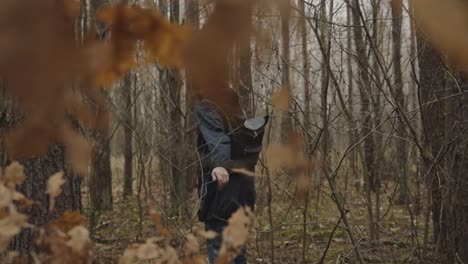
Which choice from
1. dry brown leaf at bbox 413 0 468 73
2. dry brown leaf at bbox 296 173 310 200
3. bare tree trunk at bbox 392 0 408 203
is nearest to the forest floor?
dry brown leaf at bbox 296 173 310 200

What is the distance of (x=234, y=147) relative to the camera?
119 inches

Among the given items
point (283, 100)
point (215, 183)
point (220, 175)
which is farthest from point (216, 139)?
point (283, 100)

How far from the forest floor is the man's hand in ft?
1.40

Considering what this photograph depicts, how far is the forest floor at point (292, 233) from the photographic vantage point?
380 centimetres

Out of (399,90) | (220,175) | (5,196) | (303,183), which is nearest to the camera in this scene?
(5,196)

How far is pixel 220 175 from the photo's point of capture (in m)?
2.91

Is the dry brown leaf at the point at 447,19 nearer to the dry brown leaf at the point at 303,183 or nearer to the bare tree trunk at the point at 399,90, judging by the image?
the bare tree trunk at the point at 399,90

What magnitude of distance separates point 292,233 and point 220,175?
8.59 ft

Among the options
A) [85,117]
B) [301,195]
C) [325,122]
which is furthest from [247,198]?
[85,117]


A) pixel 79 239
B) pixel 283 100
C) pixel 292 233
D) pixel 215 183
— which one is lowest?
pixel 292 233

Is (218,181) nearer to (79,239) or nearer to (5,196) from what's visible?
(79,239)

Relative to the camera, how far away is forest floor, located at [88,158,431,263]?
380 centimetres

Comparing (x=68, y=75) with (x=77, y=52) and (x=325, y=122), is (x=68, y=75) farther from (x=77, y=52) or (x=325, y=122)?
(x=325, y=122)

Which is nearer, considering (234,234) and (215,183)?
(234,234)
